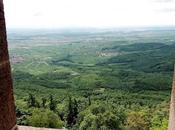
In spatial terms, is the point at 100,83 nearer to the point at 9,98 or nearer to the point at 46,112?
the point at 46,112

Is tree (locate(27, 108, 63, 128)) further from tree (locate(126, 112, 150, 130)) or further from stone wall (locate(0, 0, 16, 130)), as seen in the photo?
stone wall (locate(0, 0, 16, 130))

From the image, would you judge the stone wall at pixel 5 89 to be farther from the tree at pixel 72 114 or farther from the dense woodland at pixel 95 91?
the tree at pixel 72 114

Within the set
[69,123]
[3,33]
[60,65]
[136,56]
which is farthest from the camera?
[136,56]

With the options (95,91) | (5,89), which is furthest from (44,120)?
(95,91)

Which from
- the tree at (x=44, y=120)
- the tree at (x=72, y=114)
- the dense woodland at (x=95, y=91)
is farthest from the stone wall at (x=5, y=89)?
the tree at (x=72, y=114)

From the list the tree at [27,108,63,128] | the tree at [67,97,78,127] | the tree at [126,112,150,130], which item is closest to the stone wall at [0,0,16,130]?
the tree at [27,108,63,128]

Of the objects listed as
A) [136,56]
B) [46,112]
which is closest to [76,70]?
[136,56]
